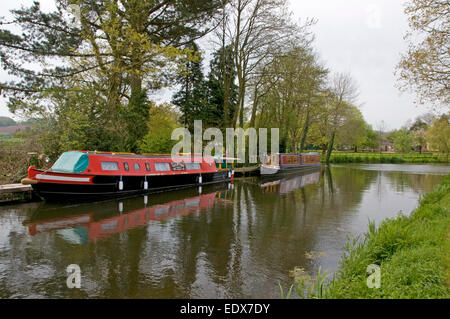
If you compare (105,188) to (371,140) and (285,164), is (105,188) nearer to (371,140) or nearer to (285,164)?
(285,164)

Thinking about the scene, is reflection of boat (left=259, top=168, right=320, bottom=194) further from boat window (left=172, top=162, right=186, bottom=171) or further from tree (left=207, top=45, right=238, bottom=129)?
tree (left=207, top=45, right=238, bottom=129)

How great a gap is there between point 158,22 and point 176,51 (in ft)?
13.0

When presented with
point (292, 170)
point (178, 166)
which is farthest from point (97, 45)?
point (292, 170)

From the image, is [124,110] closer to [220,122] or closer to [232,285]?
[220,122]

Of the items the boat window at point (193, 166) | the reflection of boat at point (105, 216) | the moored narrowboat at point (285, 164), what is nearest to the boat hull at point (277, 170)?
the moored narrowboat at point (285, 164)

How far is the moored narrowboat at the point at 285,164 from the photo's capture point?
23.3 metres

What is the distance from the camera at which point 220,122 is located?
934 inches

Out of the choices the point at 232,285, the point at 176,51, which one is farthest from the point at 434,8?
the point at 232,285

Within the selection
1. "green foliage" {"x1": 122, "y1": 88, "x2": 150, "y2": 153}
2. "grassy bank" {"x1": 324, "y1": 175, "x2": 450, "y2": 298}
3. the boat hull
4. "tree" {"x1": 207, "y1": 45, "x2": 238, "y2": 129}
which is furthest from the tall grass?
"tree" {"x1": 207, "y1": 45, "x2": 238, "y2": 129}

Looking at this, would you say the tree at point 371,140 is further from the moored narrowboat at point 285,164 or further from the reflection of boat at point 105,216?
the reflection of boat at point 105,216

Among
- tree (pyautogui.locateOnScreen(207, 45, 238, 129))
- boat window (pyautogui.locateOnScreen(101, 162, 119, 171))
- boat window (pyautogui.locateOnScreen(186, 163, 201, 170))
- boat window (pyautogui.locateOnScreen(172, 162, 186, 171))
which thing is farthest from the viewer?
tree (pyautogui.locateOnScreen(207, 45, 238, 129))

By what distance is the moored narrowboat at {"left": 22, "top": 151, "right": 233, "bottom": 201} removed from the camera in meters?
10.7

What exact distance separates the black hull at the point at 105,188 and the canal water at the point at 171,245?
1.67 feet
